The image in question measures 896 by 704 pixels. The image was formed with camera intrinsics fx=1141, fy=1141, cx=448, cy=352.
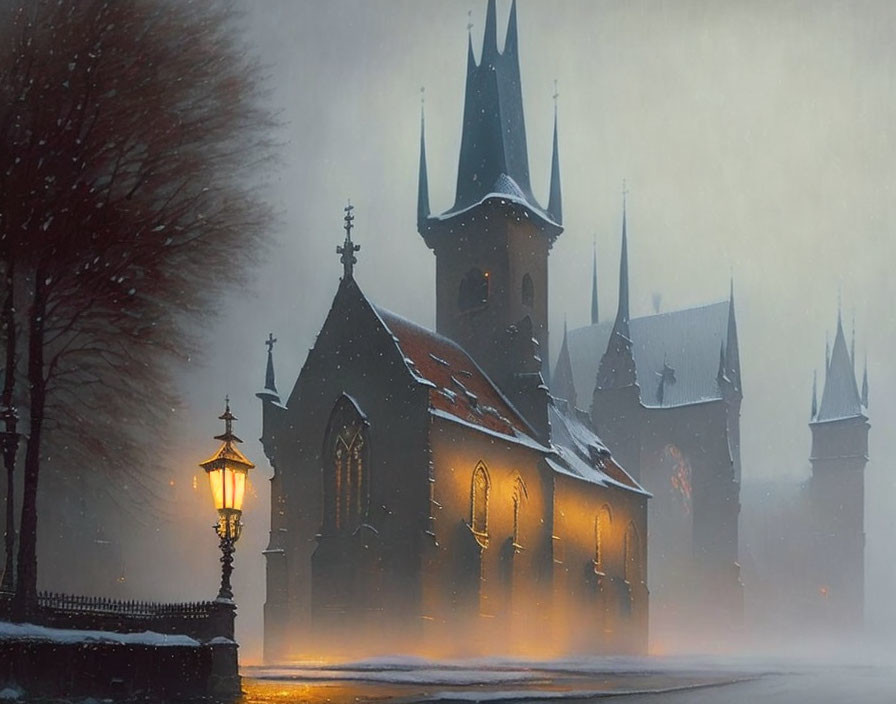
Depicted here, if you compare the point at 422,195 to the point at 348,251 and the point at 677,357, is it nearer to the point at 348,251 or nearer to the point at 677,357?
the point at 348,251

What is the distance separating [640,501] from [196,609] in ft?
132

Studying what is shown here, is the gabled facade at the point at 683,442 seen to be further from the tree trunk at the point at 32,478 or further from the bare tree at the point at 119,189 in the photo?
the tree trunk at the point at 32,478

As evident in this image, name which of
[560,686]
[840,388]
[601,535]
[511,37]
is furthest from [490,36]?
[840,388]

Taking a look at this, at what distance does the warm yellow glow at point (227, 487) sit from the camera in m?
19.4

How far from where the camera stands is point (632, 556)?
55.9m

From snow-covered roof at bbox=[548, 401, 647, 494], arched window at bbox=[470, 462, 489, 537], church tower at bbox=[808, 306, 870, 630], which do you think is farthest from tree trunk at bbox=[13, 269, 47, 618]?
church tower at bbox=[808, 306, 870, 630]

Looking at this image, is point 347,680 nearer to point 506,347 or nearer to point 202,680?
point 202,680

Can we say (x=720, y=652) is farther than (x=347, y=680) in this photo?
Yes

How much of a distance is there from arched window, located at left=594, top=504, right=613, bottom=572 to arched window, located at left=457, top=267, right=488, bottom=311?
11.2 metres

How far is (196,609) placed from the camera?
64.0ft

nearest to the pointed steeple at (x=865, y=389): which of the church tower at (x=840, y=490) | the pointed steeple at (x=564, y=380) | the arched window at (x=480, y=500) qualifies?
the church tower at (x=840, y=490)

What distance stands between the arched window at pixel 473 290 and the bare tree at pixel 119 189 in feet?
96.0

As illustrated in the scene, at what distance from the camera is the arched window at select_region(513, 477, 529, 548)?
4522cm

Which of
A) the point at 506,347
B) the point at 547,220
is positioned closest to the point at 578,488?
the point at 506,347
